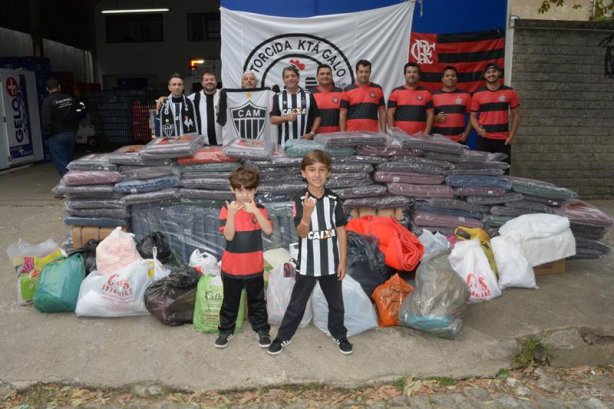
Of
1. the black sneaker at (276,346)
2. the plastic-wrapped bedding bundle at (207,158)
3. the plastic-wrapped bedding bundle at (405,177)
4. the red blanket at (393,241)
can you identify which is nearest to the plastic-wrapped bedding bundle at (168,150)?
the plastic-wrapped bedding bundle at (207,158)

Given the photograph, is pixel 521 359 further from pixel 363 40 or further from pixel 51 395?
pixel 363 40

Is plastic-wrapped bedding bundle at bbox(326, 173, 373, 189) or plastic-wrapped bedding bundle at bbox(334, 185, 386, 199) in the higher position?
plastic-wrapped bedding bundle at bbox(326, 173, 373, 189)

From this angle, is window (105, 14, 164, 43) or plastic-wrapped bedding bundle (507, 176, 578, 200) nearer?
plastic-wrapped bedding bundle (507, 176, 578, 200)

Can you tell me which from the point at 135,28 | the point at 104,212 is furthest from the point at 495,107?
the point at 135,28

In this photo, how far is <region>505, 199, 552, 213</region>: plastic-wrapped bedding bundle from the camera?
5410 millimetres

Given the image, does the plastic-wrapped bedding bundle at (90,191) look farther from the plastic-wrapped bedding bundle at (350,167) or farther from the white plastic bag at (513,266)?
the white plastic bag at (513,266)

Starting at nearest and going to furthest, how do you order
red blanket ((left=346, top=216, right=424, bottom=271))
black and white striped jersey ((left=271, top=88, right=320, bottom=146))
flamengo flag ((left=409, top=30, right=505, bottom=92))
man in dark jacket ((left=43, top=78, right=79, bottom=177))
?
red blanket ((left=346, top=216, right=424, bottom=271))
black and white striped jersey ((left=271, top=88, right=320, bottom=146))
flamengo flag ((left=409, top=30, right=505, bottom=92))
man in dark jacket ((left=43, top=78, right=79, bottom=177))

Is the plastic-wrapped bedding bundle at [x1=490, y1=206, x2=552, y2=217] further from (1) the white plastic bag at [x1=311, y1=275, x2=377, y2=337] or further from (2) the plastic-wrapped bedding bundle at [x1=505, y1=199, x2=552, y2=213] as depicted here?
(1) the white plastic bag at [x1=311, y1=275, x2=377, y2=337]

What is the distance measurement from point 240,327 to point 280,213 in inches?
53.7

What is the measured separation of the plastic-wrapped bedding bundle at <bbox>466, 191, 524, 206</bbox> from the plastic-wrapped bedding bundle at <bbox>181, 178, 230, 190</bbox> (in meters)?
2.23

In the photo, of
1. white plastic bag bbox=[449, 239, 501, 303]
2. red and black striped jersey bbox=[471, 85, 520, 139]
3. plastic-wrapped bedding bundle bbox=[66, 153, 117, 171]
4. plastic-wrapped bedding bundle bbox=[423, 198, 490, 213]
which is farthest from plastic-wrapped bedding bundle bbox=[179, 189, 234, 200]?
red and black striped jersey bbox=[471, 85, 520, 139]

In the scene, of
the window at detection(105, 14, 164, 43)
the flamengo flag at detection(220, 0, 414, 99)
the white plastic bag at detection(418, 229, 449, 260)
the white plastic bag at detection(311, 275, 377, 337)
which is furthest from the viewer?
the window at detection(105, 14, 164, 43)

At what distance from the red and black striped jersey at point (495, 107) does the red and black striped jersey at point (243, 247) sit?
3691 mm

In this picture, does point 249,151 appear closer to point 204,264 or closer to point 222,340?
point 204,264
